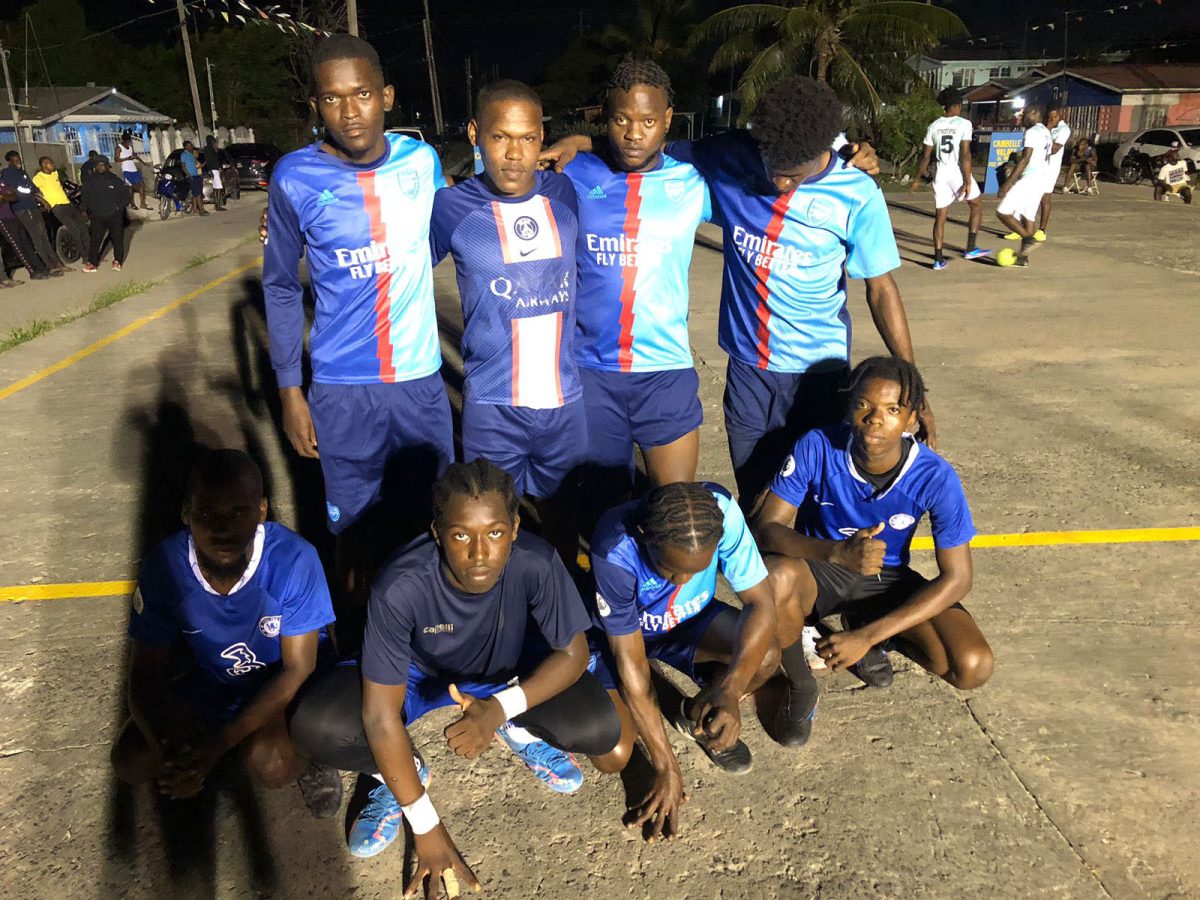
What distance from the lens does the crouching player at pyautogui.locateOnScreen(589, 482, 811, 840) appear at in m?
2.67

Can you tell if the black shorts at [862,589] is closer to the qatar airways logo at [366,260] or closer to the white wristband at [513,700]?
the white wristband at [513,700]

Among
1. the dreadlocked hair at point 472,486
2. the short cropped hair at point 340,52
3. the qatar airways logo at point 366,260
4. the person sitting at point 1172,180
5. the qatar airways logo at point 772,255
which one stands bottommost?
the person sitting at point 1172,180

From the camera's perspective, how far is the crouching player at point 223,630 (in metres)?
2.67

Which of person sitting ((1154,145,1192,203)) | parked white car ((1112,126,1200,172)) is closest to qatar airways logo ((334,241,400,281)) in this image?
person sitting ((1154,145,1192,203))

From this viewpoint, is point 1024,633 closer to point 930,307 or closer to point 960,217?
point 930,307

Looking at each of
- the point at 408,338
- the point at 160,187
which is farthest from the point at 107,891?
the point at 160,187

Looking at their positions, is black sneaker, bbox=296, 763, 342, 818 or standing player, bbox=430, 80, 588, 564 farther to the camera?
standing player, bbox=430, 80, 588, 564

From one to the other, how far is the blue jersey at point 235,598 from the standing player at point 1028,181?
1036cm

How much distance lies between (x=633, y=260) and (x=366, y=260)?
936 millimetres

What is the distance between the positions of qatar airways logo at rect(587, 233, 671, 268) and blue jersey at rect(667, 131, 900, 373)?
0.35 meters

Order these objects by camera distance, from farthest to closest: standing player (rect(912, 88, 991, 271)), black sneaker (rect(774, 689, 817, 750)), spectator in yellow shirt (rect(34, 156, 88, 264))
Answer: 1. spectator in yellow shirt (rect(34, 156, 88, 264))
2. standing player (rect(912, 88, 991, 271))
3. black sneaker (rect(774, 689, 817, 750))

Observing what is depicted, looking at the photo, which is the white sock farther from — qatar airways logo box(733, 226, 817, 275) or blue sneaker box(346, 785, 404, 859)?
qatar airways logo box(733, 226, 817, 275)

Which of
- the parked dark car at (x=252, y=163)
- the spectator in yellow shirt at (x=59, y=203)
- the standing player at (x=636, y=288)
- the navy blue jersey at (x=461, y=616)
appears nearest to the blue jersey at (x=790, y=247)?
the standing player at (x=636, y=288)

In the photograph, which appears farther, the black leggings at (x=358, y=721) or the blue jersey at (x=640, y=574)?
the blue jersey at (x=640, y=574)
